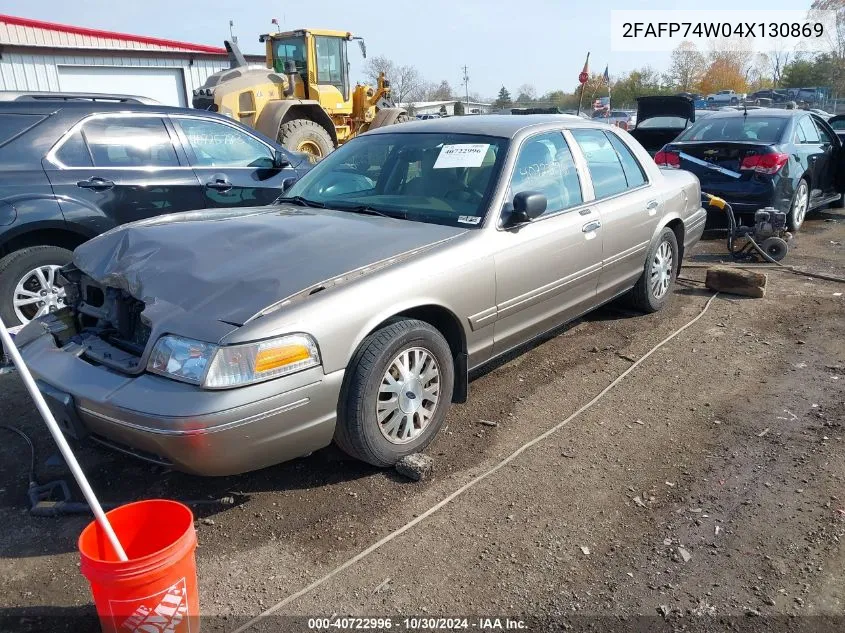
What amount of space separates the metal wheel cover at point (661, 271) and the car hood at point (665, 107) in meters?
7.45

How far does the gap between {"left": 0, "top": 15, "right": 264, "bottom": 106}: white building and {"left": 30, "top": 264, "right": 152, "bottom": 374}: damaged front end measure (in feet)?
61.3

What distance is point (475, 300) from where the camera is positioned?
359 cm

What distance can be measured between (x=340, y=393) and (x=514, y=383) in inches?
67.5

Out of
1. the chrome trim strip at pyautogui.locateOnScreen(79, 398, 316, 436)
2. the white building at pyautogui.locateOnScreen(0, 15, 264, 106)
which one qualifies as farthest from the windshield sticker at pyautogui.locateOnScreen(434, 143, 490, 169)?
the white building at pyautogui.locateOnScreen(0, 15, 264, 106)

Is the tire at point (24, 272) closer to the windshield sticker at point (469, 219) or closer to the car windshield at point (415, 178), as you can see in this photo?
the car windshield at point (415, 178)

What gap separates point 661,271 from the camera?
5.66m

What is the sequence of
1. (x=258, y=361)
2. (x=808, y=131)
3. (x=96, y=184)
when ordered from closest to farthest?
(x=258, y=361)
(x=96, y=184)
(x=808, y=131)

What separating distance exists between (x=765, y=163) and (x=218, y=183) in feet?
20.4

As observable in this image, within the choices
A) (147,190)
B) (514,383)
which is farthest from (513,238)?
(147,190)

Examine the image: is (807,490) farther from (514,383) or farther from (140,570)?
(140,570)

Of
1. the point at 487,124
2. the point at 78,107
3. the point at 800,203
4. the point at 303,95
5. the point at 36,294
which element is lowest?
the point at 800,203

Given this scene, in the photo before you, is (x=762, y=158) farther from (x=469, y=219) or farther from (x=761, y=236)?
(x=469, y=219)

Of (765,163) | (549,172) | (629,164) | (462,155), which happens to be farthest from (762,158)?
(462,155)

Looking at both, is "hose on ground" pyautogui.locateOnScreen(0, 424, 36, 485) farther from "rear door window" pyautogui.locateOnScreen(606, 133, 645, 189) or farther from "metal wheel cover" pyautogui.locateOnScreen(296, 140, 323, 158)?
"metal wheel cover" pyautogui.locateOnScreen(296, 140, 323, 158)
